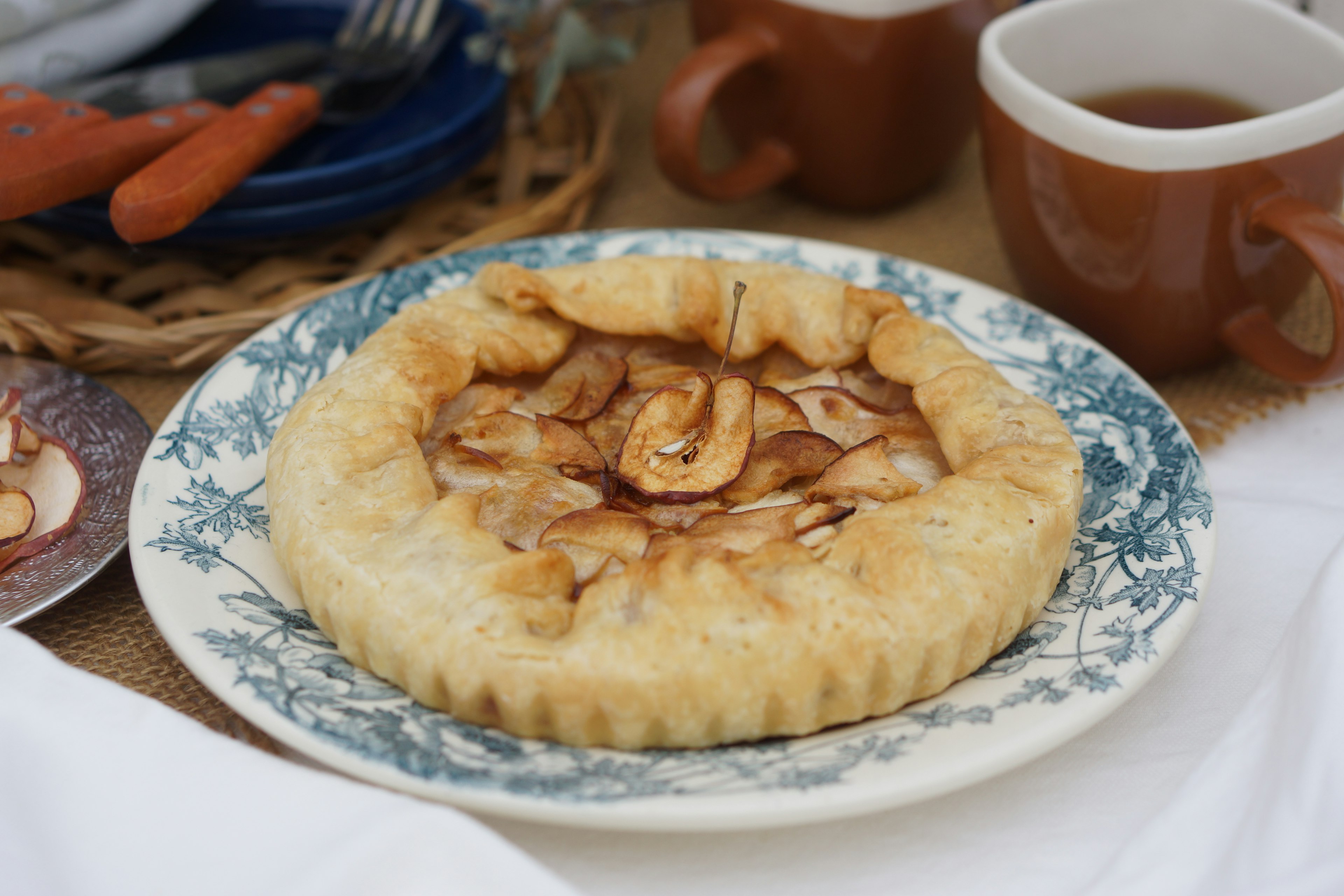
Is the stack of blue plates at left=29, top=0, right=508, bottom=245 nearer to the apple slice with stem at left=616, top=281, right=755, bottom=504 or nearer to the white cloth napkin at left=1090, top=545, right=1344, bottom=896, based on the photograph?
the apple slice with stem at left=616, top=281, right=755, bottom=504

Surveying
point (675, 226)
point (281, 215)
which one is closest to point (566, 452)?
point (281, 215)

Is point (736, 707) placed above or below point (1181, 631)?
above

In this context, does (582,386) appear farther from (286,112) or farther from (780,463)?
(286,112)

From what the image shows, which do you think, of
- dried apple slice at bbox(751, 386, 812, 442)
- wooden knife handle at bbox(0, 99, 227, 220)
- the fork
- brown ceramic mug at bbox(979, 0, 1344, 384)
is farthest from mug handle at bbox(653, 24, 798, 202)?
wooden knife handle at bbox(0, 99, 227, 220)

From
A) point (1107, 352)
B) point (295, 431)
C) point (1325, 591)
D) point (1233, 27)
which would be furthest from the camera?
point (1233, 27)

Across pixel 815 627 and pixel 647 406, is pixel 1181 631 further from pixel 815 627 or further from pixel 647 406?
pixel 647 406

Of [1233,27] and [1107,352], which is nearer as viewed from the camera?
[1107,352]

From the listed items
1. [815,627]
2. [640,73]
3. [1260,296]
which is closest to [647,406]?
[815,627]

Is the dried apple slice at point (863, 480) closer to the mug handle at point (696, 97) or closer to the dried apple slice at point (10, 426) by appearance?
the mug handle at point (696, 97)
